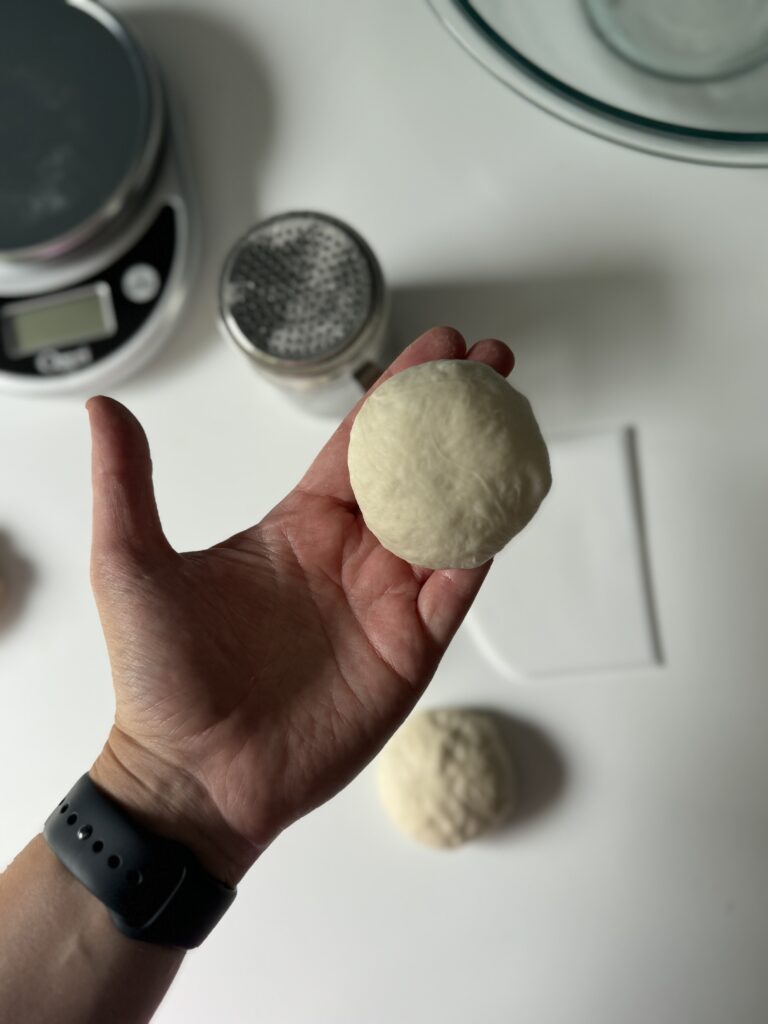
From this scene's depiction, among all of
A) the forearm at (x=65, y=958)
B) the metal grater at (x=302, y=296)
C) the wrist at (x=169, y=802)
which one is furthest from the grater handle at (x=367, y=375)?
the forearm at (x=65, y=958)

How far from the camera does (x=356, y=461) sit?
0.67 m

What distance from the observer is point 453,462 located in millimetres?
632

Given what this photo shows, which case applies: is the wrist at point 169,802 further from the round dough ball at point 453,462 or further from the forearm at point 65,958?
the round dough ball at point 453,462

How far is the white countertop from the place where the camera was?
823mm

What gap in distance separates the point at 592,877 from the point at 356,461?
48cm

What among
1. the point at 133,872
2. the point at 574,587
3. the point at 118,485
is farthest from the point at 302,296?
the point at 133,872

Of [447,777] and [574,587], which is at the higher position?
[574,587]

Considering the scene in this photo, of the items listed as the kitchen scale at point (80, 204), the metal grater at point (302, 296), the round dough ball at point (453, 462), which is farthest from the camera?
the kitchen scale at point (80, 204)

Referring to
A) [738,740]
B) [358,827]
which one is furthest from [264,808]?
[738,740]

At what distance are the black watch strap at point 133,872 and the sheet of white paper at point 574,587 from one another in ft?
1.18

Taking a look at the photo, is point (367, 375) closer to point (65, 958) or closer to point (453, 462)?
point (453, 462)

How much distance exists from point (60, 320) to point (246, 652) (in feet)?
1.52

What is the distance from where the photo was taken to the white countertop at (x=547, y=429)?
823 mm

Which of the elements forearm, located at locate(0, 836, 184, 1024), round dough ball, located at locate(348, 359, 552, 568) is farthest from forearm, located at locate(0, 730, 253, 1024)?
round dough ball, located at locate(348, 359, 552, 568)
